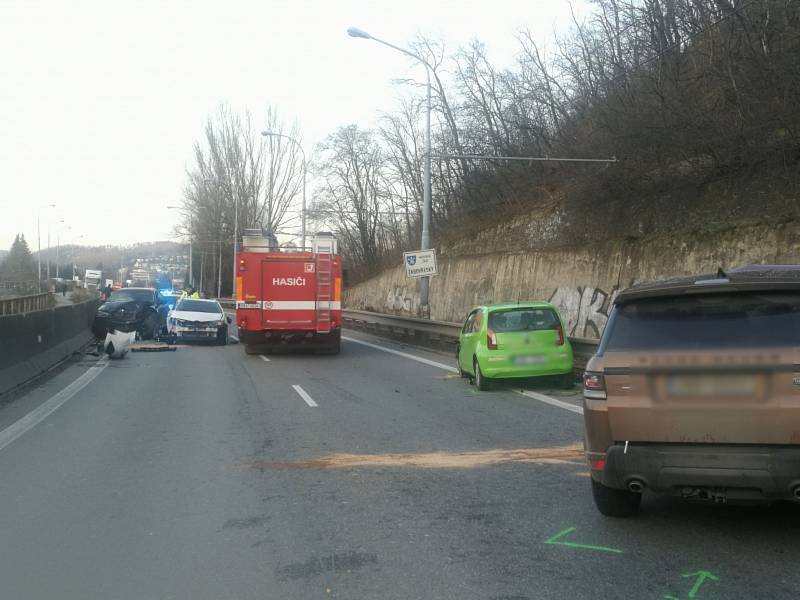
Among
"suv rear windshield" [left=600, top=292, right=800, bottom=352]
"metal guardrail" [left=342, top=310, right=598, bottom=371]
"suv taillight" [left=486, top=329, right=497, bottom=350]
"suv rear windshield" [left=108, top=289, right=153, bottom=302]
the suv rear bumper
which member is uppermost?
"suv rear windshield" [left=600, top=292, right=800, bottom=352]

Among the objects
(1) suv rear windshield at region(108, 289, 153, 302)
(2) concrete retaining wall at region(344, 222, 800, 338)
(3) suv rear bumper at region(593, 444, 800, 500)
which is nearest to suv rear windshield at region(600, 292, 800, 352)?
(3) suv rear bumper at region(593, 444, 800, 500)

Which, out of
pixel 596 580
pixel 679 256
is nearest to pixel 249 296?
pixel 679 256

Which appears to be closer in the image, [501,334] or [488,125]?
[501,334]

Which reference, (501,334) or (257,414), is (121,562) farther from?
(501,334)

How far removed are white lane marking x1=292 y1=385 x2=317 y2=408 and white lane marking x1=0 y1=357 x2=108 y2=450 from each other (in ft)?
12.1

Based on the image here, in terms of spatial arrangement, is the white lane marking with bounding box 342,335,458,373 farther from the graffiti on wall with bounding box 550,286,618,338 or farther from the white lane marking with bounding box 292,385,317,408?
the graffiti on wall with bounding box 550,286,618,338

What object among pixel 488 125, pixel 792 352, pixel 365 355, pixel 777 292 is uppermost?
pixel 488 125

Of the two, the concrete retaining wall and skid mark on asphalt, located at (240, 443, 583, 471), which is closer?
skid mark on asphalt, located at (240, 443, 583, 471)

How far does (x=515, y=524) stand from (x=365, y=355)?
52.5 feet

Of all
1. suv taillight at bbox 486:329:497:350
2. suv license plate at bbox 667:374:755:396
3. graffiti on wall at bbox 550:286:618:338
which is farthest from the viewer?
graffiti on wall at bbox 550:286:618:338

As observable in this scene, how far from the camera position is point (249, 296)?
2053 centimetres

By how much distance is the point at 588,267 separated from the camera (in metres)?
25.5

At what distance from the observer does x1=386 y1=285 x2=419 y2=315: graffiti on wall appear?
43.0 meters

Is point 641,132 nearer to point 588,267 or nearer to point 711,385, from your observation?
point 588,267
